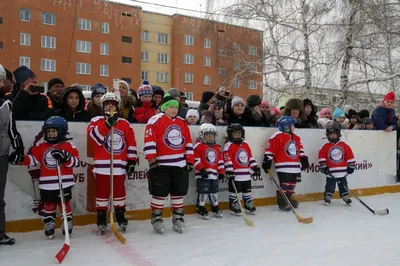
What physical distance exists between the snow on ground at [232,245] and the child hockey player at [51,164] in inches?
10.3

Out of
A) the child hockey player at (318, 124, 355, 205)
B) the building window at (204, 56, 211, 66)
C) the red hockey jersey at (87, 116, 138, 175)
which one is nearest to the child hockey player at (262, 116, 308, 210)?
the child hockey player at (318, 124, 355, 205)

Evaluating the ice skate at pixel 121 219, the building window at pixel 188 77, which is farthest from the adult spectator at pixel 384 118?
the building window at pixel 188 77

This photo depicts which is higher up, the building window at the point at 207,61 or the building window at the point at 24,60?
the building window at the point at 207,61

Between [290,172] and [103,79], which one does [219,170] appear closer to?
[290,172]

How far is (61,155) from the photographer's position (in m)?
3.43

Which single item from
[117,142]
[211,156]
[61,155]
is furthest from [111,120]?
[211,156]

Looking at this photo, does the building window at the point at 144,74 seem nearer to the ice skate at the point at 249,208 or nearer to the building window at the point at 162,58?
the building window at the point at 162,58

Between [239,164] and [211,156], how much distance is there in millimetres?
437

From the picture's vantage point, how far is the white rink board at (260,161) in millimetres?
3791

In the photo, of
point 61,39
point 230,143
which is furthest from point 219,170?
point 61,39

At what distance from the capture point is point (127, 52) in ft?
84.9

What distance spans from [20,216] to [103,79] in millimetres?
22696

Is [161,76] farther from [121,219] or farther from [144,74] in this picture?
[121,219]

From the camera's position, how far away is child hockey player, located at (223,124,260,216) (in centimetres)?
Answer: 474
